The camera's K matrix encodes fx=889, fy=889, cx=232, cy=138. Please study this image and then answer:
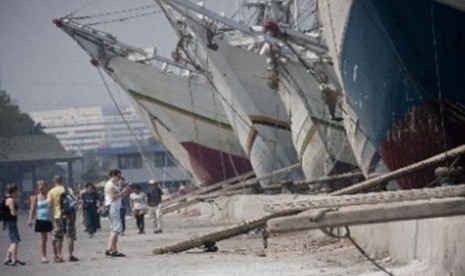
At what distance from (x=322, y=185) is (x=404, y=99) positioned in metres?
7.23

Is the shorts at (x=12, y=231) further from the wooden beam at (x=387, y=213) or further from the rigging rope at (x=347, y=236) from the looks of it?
A: the wooden beam at (x=387, y=213)

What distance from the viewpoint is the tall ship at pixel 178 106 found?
3163cm

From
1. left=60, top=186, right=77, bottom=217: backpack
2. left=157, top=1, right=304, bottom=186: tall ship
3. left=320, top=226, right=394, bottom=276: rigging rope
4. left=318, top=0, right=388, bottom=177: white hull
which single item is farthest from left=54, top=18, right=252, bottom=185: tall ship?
left=320, top=226, right=394, bottom=276: rigging rope

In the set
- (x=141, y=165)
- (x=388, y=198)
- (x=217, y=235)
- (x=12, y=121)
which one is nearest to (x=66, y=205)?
(x=217, y=235)

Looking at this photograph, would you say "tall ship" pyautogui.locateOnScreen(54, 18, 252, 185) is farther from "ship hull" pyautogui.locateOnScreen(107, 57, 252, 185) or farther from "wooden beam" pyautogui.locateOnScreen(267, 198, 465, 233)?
"wooden beam" pyautogui.locateOnScreen(267, 198, 465, 233)

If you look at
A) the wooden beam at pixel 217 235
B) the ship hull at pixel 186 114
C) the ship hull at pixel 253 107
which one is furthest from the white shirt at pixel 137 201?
the ship hull at pixel 186 114

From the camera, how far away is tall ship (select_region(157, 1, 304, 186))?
25297 mm

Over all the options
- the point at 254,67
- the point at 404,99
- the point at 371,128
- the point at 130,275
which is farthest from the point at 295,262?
the point at 254,67

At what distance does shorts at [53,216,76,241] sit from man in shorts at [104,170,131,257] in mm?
596

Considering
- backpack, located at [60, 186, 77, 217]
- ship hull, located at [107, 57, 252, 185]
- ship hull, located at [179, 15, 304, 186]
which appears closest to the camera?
backpack, located at [60, 186, 77, 217]

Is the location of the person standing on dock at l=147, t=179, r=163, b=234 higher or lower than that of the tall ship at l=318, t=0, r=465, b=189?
lower

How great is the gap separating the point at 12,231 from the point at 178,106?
19.6 metres

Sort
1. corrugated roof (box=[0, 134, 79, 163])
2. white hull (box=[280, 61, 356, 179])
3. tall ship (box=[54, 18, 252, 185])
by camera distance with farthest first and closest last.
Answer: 1. corrugated roof (box=[0, 134, 79, 163])
2. tall ship (box=[54, 18, 252, 185])
3. white hull (box=[280, 61, 356, 179])

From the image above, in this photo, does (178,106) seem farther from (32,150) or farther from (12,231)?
(32,150)
